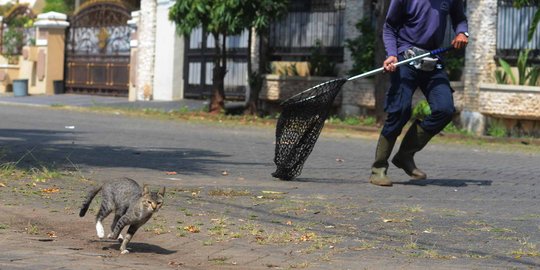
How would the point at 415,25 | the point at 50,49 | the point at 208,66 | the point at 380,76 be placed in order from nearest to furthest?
1. the point at 415,25
2. the point at 380,76
3. the point at 208,66
4. the point at 50,49

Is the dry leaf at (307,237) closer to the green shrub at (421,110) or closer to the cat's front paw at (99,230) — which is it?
the cat's front paw at (99,230)

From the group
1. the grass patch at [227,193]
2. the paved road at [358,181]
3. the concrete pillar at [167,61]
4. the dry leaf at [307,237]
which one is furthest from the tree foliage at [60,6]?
the dry leaf at [307,237]

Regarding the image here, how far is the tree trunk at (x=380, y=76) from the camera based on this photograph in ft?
70.7

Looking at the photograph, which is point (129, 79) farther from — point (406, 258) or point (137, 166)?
point (406, 258)

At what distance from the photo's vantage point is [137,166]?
12508mm

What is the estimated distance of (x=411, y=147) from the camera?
11.2 metres

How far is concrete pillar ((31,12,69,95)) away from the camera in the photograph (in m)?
36.2

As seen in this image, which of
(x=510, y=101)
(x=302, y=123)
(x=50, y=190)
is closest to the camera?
(x=50, y=190)

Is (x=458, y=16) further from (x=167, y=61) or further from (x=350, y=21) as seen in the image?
(x=167, y=61)

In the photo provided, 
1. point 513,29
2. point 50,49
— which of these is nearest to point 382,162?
point 513,29

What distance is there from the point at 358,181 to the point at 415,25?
1.73 m

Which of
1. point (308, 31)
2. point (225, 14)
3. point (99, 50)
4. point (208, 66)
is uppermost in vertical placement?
point (225, 14)

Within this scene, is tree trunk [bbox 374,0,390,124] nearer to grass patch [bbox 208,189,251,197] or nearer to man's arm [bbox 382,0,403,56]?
man's arm [bbox 382,0,403,56]

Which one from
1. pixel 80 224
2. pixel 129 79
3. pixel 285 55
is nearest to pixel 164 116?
pixel 285 55
